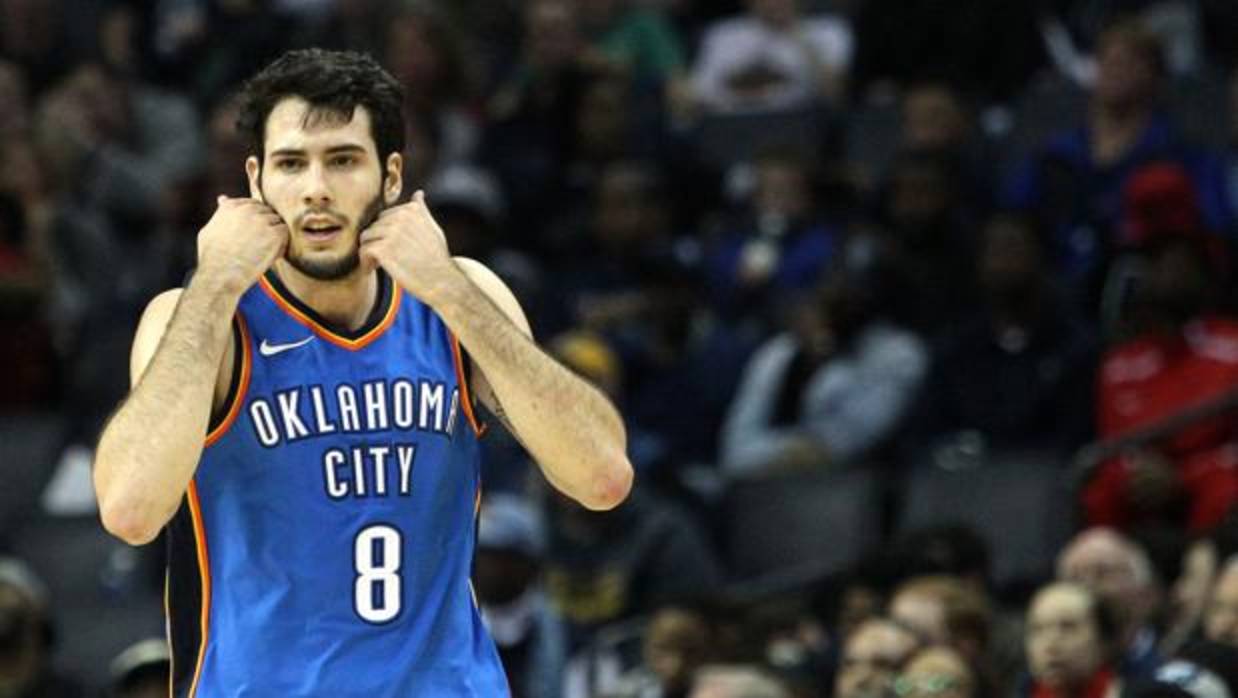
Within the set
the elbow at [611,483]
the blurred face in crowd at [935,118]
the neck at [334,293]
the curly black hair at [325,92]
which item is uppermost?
the curly black hair at [325,92]

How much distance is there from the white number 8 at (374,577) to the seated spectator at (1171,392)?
6.35 m

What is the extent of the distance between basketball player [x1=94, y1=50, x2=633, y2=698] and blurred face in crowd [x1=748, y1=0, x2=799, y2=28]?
9.86m

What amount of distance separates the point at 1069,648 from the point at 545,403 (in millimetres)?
4398

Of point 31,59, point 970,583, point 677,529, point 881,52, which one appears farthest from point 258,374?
point 31,59

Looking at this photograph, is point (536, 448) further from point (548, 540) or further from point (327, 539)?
point (548, 540)

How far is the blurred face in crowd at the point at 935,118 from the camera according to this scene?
1407cm

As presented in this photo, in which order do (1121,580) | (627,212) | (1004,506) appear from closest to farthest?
(1121,580), (1004,506), (627,212)

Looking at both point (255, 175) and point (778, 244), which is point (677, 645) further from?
point (255, 175)

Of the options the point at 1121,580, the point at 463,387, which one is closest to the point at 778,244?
the point at 1121,580

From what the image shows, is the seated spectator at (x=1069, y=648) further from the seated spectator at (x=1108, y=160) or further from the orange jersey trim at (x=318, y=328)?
the orange jersey trim at (x=318, y=328)

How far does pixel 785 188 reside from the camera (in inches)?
548

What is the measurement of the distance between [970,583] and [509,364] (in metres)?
5.35

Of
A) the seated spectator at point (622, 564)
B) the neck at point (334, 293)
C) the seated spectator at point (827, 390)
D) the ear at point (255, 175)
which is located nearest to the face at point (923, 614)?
the seated spectator at point (622, 564)

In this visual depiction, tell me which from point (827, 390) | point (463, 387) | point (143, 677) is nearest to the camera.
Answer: point (463, 387)
